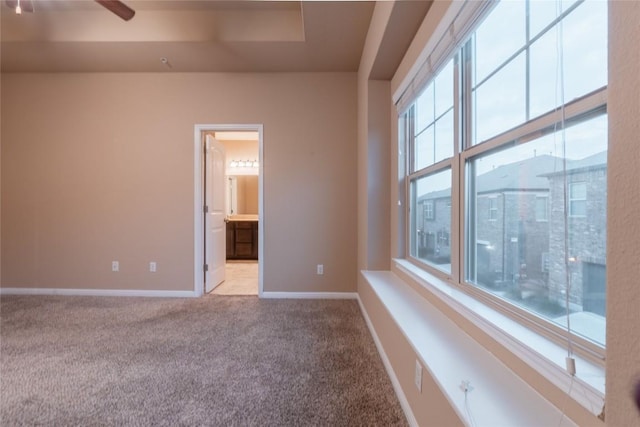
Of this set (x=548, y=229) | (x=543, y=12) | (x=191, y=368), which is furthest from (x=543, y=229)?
(x=191, y=368)

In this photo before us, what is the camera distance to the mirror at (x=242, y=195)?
238 inches

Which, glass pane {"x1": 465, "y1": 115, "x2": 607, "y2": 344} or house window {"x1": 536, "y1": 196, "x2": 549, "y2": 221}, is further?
house window {"x1": 536, "y1": 196, "x2": 549, "y2": 221}

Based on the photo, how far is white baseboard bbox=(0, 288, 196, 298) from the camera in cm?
339

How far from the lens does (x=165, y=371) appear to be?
182cm

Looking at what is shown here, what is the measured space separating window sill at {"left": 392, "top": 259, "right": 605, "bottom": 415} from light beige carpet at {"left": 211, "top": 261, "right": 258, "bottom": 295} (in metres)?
2.71

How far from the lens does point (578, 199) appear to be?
0.86m

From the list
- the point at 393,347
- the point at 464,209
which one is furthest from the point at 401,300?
the point at 464,209

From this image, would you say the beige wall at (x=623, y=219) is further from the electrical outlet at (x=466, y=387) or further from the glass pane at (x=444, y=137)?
the glass pane at (x=444, y=137)

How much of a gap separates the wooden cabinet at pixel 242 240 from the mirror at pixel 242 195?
0.50 meters

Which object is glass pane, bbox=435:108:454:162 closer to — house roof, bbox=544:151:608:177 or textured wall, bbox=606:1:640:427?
house roof, bbox=544:151:608:177

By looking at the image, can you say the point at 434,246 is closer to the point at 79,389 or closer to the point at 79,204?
the point at 79,389

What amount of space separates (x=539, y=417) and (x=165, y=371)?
192 cm

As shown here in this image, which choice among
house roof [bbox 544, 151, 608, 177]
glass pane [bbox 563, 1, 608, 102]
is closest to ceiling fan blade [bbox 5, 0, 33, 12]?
glass pane [bbox 563, 1, 608, 102]

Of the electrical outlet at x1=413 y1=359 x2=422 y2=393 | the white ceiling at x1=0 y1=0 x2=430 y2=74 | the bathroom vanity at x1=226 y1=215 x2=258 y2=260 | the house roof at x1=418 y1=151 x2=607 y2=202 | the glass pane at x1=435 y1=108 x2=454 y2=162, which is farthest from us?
the bathroom vanity at x1=226 y1=215 x2=258 y2=260
